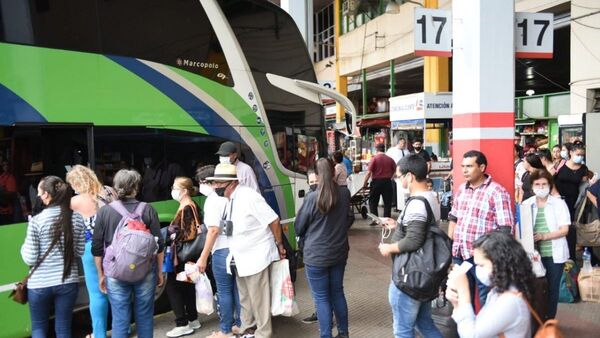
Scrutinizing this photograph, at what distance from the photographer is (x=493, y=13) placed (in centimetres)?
543

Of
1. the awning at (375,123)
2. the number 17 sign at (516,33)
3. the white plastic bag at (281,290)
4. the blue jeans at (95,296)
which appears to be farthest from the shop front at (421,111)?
the blue jeans at (95,296)

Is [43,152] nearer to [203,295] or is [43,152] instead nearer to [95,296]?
[95,296]

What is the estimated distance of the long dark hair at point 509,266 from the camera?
2713 millimetres

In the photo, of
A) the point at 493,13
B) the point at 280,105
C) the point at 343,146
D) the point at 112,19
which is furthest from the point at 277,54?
the point at 343,146

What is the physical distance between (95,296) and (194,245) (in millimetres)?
1050

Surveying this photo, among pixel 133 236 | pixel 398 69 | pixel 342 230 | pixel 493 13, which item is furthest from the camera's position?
pixel 398 69

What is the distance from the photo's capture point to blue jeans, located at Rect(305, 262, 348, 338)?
5.09 meters

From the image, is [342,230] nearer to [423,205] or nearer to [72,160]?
[423,205]

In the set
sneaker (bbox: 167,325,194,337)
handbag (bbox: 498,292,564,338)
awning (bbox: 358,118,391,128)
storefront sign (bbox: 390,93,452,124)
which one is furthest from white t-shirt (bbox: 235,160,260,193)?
awning (bbox: 358,118,391,128)

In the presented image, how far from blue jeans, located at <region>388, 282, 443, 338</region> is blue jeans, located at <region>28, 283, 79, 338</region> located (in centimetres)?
259

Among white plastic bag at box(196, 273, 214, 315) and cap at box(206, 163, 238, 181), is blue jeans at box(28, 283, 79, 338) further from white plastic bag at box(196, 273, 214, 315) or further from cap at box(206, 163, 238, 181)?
cap at box(206, 163, 238, 181)

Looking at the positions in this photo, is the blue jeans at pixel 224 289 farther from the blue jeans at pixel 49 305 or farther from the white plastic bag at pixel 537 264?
the white plastic bag at pixel 537 264

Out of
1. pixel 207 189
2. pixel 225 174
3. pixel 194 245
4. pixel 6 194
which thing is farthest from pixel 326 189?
pixel 6 194

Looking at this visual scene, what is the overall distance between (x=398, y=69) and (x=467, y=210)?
20310 mm
